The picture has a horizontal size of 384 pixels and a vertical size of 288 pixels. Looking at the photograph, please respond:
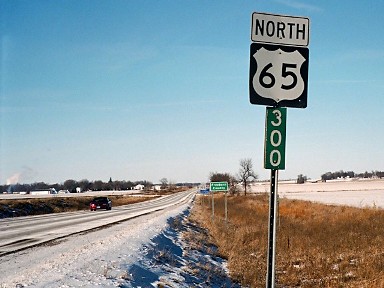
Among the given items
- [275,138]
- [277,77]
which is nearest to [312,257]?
[275,138]

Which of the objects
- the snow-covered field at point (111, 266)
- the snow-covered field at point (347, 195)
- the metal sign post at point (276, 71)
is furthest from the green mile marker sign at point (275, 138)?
the snow-covered field at point (347, 195)

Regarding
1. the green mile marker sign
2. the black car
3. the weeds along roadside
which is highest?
the green mile marker sign

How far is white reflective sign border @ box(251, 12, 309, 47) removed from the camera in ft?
12.9

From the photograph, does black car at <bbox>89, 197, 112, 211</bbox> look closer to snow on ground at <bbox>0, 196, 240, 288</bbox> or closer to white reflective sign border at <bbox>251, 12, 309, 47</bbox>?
snow on ground at <bbox>0, 196, 240, 288</bbox>

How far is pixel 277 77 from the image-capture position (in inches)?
154

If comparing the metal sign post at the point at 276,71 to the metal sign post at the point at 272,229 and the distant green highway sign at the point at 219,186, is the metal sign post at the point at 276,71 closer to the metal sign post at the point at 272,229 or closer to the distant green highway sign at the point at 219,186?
the metal sign post at the point at 272,229

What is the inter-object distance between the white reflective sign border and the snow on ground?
5.24 metres

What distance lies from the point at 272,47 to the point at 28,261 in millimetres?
8014

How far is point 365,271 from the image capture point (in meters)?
10.8

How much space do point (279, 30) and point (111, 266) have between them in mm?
6656

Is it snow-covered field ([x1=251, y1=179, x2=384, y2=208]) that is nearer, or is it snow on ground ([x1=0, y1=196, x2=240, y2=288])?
snow on ground ([x1=0, y1=196, x2=240, y2=288])

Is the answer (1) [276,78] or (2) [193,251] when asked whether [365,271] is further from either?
(1) [276,78]

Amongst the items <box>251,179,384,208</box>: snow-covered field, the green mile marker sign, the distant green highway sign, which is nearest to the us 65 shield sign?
the green mile marker sign

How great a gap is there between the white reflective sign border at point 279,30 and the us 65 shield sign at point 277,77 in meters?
0.07
